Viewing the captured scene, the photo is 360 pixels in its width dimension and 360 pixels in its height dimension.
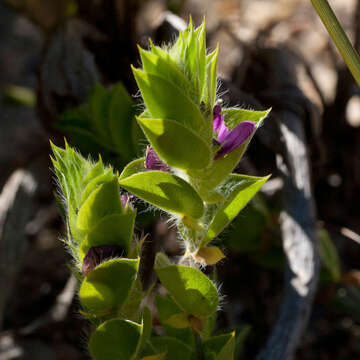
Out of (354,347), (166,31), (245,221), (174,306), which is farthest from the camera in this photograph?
(166,31)

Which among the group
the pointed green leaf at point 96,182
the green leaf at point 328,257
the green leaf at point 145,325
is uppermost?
the pointed green leaf at point 96,182

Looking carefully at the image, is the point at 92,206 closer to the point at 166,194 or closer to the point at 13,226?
the point at 166,194

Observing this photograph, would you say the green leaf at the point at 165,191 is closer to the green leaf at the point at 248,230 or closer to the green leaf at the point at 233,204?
the green leaf at the point at 233,204

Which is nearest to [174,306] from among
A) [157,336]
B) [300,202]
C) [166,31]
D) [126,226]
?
[157,336]

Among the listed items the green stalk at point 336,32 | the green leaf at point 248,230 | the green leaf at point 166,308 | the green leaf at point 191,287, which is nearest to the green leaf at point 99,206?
the green leaf at point 191,287

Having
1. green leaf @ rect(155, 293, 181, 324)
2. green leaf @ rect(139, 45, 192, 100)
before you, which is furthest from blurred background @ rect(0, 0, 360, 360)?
green leaf @ rect(139, 45, 192, 100)

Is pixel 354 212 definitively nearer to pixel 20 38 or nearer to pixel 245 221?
pixel 245 221

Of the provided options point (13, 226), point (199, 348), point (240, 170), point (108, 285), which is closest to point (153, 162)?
point (108, 285)
